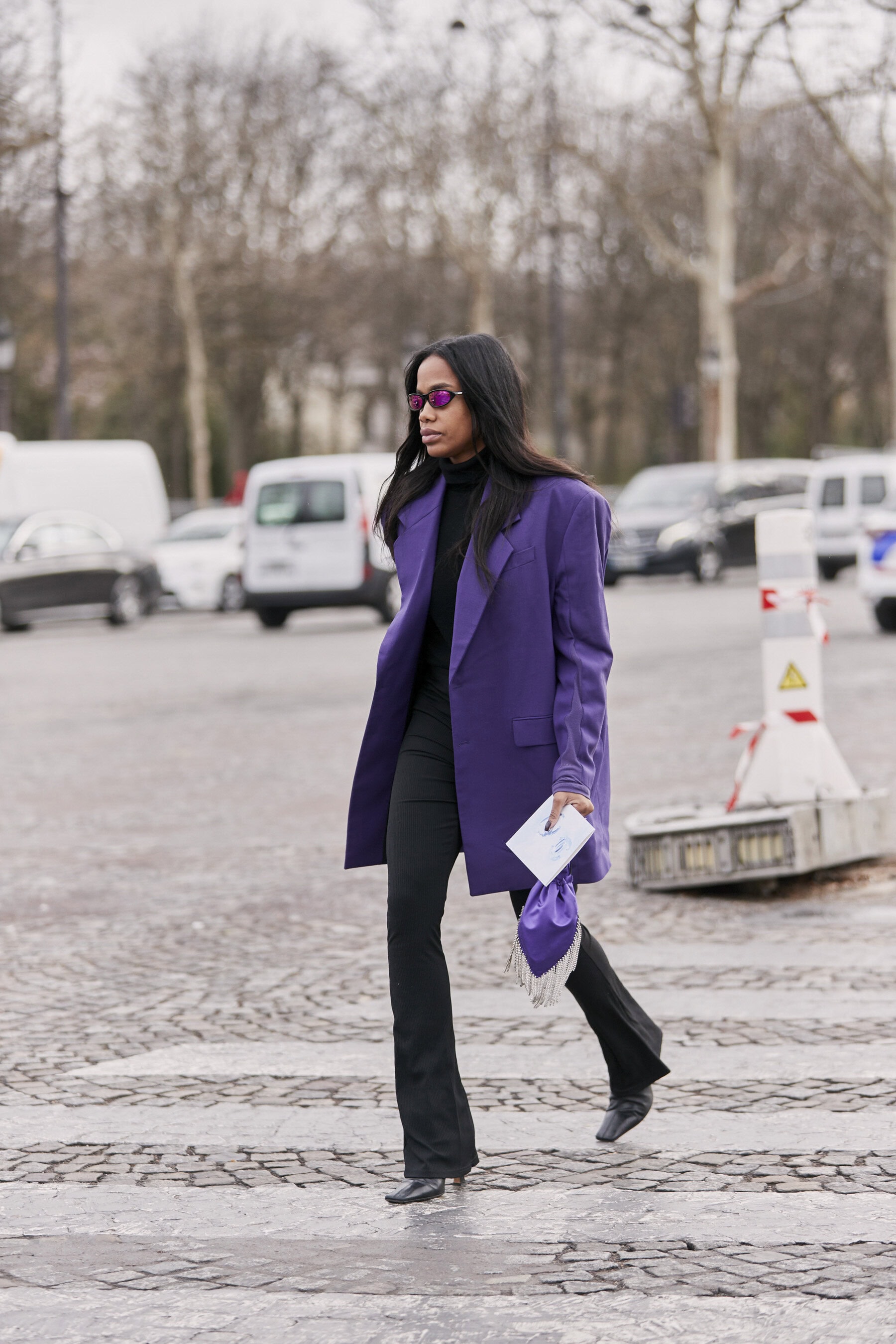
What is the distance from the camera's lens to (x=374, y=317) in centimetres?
5131

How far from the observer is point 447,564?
406 cm

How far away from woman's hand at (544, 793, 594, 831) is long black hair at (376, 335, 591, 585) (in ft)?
1.42

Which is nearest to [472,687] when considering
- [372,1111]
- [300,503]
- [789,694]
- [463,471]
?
[463,471]

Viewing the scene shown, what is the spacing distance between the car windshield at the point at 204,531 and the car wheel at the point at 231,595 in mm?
600

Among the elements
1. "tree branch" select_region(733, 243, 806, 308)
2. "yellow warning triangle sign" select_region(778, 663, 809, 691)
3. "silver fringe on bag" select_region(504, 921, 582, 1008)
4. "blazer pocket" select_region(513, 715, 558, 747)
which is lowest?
"silver fringe on bag" select_region(504, 921, 582, 1008)

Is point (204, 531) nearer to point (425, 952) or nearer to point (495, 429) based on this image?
point (495, 429)

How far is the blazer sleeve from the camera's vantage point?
3984 millimetres

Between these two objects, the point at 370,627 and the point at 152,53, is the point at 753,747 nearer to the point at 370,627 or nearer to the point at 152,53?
the point at 370,627

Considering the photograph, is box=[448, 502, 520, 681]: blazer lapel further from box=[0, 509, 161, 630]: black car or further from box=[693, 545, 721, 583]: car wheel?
box=[693, 545, 721, 583]: car wheel

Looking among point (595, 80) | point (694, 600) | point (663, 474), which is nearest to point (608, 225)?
point (595, 80)

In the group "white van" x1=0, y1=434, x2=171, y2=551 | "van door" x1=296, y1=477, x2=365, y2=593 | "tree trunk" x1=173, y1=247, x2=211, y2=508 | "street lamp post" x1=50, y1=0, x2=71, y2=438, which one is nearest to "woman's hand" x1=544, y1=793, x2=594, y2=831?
"van door" x1=296, y1=477, x2=365, y2=593

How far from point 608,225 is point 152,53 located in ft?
42.5

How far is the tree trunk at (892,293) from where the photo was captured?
4538cm

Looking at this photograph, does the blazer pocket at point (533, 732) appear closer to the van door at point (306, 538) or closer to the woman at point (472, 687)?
the woman at point (472, 687)
